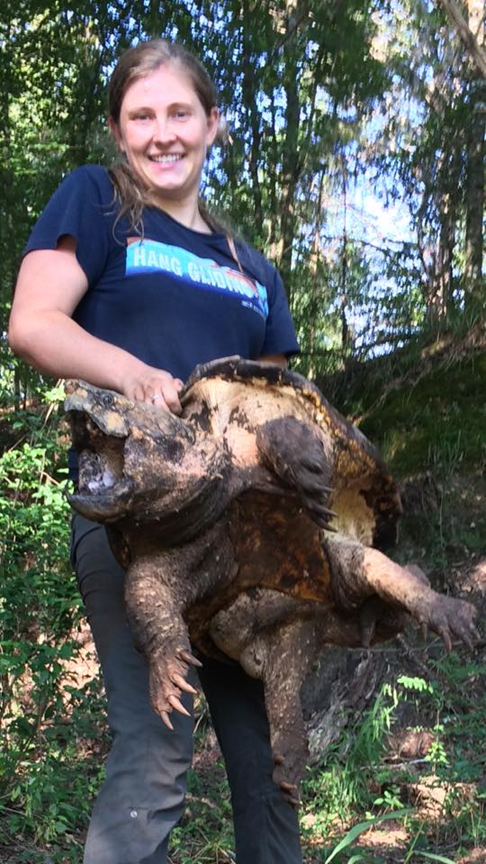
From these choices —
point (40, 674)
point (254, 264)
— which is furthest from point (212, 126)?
point (40, 674)

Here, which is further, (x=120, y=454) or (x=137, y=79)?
(x=137, y=79)

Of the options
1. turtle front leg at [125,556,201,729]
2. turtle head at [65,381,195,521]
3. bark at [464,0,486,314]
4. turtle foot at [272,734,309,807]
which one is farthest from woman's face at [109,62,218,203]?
bark at [464,0,486,314]

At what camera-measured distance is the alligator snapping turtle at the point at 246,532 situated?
2.21 meters

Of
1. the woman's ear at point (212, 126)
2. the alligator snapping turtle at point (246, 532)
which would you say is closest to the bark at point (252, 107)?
the woman's ear at point (212, 126)

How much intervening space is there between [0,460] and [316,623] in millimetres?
4024

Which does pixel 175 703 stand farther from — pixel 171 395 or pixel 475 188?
pixel 475 188

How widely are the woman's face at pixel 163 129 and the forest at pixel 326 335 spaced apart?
2.78 meters

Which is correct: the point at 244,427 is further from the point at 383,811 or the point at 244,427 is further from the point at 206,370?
the point at 383,811

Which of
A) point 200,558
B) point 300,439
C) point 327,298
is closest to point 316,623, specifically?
point 200,558

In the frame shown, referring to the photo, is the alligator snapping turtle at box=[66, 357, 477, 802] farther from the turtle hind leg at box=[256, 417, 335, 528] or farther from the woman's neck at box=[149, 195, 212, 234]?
the woman's neck at box=[149, 195, 212, 234]

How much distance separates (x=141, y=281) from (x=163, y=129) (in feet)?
1.60

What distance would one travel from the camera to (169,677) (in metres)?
2.11

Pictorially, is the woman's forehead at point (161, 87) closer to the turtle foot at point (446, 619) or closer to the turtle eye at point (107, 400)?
the turtle eye at point (107, 400)

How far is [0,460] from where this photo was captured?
20.4ft
